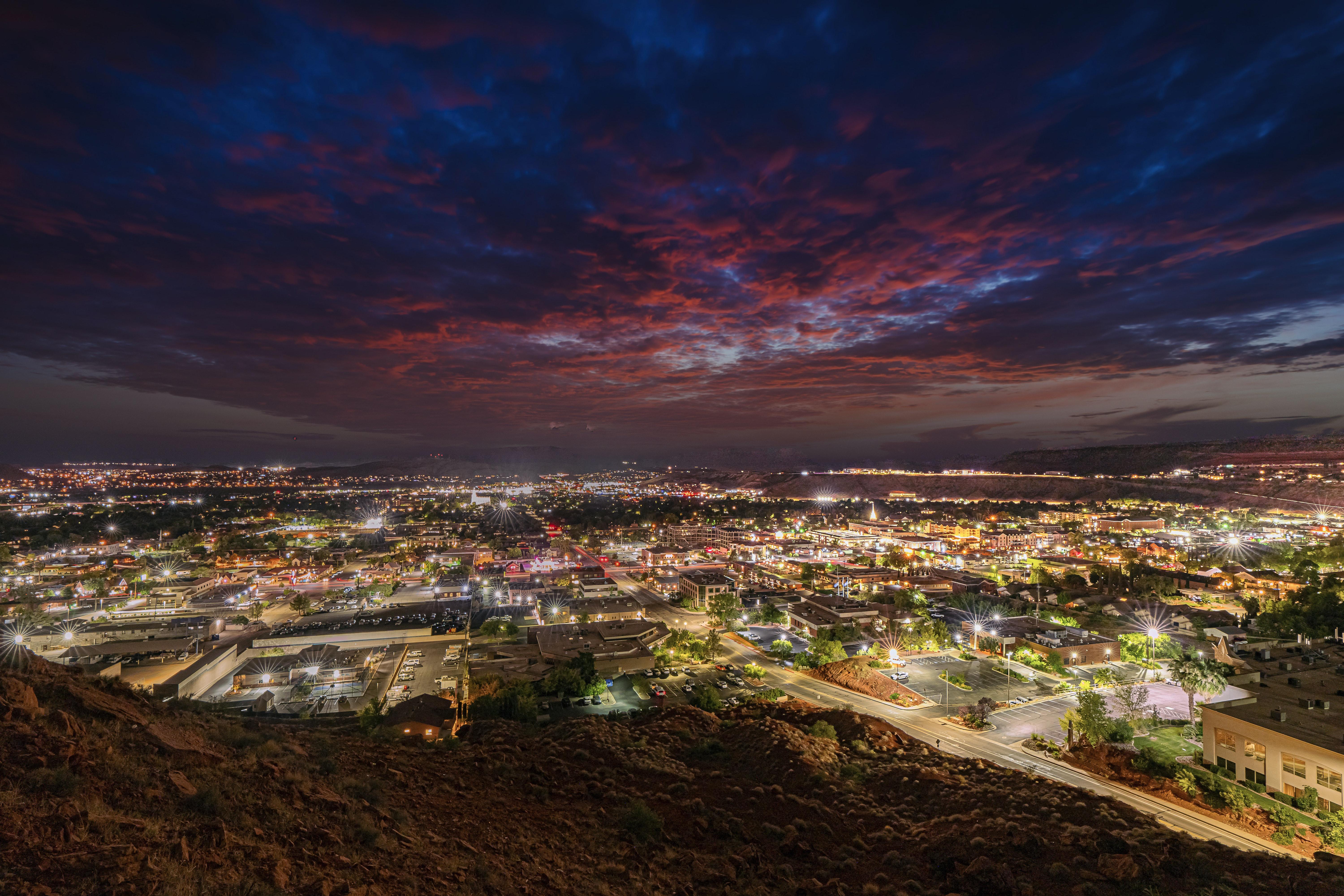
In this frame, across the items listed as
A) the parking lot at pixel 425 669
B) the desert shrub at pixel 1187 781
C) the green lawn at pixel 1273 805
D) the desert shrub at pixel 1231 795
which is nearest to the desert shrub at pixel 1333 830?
the green lawn at pixel 1273 805

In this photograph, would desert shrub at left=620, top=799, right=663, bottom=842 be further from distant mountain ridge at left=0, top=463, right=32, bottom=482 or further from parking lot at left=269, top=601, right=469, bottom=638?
distant mountain ridge at left=0, top=463, right=32, bottom=482

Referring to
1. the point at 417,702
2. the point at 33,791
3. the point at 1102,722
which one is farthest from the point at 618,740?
the point at 1102,722

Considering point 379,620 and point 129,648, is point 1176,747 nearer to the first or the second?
point 379,620

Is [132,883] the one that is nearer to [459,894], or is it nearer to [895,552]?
[459,894]

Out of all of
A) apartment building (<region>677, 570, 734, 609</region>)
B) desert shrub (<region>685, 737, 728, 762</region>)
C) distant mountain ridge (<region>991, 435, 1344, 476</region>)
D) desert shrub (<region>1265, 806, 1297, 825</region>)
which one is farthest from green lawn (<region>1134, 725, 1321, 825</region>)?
distant mountain ridge (<region>991, 435, 1344, 476</region>)

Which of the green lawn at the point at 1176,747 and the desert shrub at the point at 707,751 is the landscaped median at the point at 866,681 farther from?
the desert shrub at the point at 707,751
